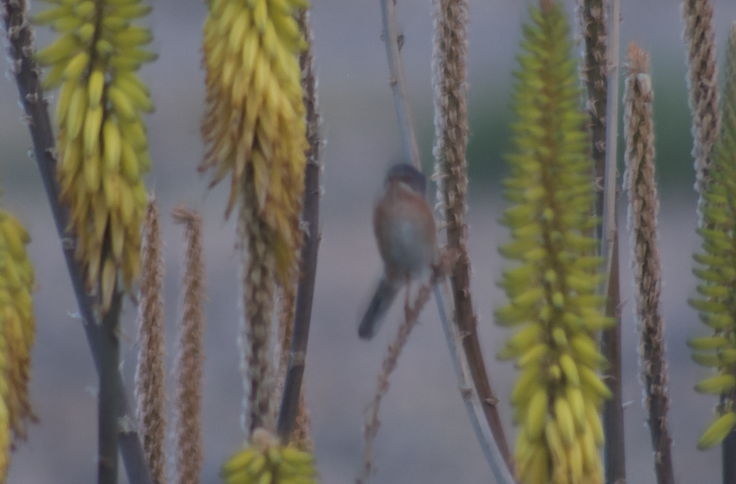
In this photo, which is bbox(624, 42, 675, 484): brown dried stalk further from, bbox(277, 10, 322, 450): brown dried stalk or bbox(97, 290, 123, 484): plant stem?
bbox(97, 290, 123, 484): plant stem

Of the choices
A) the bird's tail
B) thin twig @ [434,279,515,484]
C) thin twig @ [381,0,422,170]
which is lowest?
thin twig @ [434,279,515,484]

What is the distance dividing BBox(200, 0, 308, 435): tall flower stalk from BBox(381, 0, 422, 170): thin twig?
10 cm

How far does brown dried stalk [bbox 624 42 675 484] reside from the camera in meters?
0.57

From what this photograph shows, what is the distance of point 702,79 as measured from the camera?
578mm

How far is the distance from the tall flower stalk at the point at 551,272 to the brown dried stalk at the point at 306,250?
5.9 inches

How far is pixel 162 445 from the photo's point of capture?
0.60 metres

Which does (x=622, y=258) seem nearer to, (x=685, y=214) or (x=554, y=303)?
(x=685, y=214)

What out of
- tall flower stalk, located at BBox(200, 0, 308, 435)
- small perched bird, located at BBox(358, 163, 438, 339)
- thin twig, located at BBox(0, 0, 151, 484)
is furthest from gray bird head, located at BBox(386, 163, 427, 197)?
thin twig, located at BBox(0, 0, 151, 484)

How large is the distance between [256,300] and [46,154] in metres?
0.16

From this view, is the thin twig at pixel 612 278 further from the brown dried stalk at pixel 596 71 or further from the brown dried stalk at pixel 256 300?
the brown dried stalk at pixel 256 300

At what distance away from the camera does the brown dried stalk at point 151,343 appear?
1.86ft

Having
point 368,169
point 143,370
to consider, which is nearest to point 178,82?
point 368,169

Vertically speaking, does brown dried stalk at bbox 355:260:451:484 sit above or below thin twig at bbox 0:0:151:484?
below

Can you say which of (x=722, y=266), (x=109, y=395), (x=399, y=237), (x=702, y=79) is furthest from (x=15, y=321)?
(x=702, y=79)
